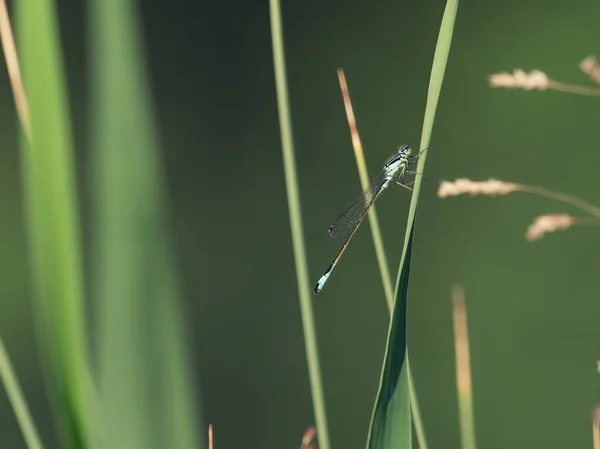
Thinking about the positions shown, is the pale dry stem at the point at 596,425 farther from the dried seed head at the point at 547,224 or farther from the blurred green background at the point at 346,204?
the blurred green background at the point at 346,204

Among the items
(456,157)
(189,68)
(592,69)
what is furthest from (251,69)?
(592,69)

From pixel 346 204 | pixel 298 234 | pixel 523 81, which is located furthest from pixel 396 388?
pixel 346 204

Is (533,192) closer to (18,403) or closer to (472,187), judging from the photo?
(472,187)

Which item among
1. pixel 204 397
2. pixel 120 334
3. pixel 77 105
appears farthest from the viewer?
pixel 77 105

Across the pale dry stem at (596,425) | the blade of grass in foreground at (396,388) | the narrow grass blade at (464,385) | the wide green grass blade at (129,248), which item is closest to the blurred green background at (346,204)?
the narrow grass blade at (464,385)

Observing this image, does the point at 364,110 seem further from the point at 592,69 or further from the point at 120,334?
the point at 120,334

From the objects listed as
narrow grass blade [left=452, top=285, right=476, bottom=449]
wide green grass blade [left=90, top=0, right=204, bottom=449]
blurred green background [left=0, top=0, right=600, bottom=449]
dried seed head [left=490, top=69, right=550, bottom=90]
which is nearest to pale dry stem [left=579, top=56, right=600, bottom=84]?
dried seed head [left=490, top=69, right=550, bottom=90]
